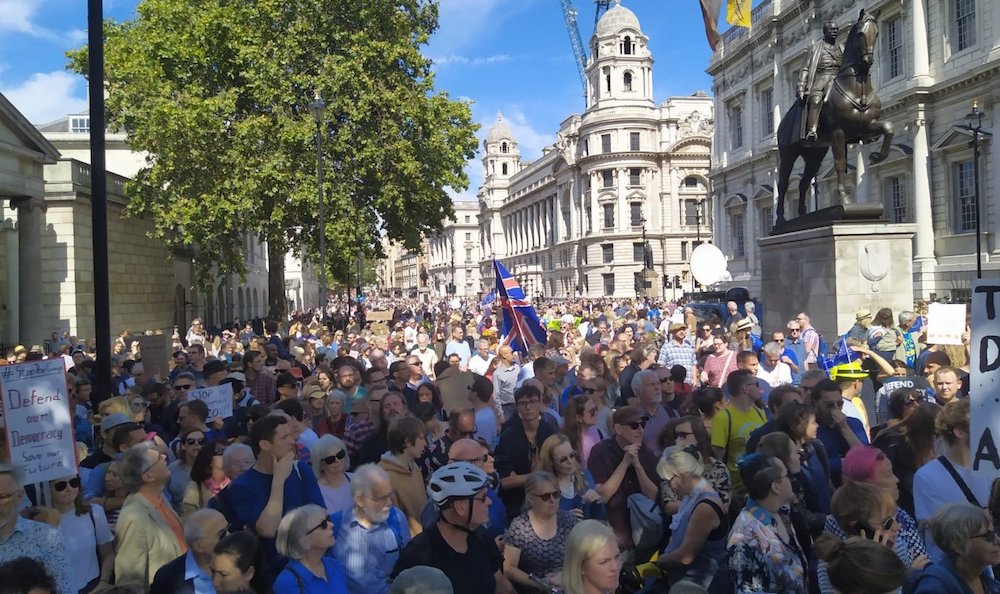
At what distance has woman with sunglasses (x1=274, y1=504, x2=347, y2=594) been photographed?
3.79 m

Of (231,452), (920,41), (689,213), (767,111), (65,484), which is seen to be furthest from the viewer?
(689,213)

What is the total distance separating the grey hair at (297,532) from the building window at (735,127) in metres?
43.7

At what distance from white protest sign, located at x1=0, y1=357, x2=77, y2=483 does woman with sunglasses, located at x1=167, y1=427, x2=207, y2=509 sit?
2.15ft

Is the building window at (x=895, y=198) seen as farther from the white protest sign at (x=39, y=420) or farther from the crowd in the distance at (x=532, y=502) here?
the white protest sign at (x=39, y=420)

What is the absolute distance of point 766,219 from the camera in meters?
41.7

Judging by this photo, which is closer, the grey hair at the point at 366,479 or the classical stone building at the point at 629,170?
the grey hair at the point at 366,479

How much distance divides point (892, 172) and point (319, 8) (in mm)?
22092

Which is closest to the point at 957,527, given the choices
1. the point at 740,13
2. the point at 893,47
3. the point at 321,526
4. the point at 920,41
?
the point at 321,526

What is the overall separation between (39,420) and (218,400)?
259cm

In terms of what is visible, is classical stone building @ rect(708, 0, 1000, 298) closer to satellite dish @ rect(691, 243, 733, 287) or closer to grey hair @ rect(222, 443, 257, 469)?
satellite dish @ rect(691, 243, 733, 287)

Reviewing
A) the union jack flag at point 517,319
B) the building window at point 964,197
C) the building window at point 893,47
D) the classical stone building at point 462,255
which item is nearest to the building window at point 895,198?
the building window at point 964,197

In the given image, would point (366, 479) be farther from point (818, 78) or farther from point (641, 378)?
point (818, 78)

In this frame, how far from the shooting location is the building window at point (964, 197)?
2755 centimetres

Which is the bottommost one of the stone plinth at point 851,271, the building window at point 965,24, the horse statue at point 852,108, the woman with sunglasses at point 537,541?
the woman with sunglasses at point 537,541
